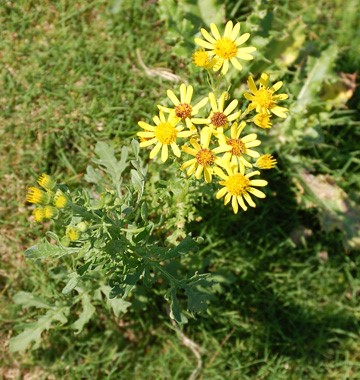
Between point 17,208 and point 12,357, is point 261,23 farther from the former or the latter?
point 12,357

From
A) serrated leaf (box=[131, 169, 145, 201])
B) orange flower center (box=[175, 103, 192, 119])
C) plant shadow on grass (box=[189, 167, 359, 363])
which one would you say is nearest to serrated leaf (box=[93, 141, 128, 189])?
serrated leaf (box=[131, 169, 145, 201])

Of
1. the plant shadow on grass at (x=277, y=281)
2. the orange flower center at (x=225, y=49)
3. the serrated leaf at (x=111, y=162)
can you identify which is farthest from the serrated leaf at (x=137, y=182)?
the plant shadow on grass at (x=277, y=281)

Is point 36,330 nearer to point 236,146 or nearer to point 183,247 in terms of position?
point 183,247

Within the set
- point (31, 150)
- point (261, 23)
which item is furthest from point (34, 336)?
point (261, 23)

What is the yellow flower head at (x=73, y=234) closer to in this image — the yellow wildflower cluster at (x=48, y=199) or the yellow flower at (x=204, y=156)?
the yellow wildflower cluster at (x=48, y=199)

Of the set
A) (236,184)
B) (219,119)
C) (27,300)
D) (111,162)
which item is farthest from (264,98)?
(27,300)
